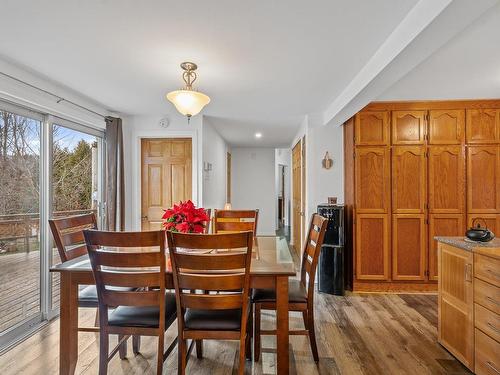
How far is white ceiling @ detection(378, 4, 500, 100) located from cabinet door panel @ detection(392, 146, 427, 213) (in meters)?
0.65

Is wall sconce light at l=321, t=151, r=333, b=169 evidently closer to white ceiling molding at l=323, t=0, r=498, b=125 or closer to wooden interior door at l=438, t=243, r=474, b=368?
white ceiling molding at l=323, t=0, r=498, b=125

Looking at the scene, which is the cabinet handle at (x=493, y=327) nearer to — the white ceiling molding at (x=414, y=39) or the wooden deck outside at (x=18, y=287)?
the white ceiling molding at (x=414, y=39)

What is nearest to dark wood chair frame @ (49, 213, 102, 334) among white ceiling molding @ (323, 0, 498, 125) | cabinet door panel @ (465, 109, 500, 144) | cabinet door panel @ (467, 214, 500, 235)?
white ceiling molding @ (323, 0, 498, 125)

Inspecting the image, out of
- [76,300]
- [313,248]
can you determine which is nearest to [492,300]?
[313,248]

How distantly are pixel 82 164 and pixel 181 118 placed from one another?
1.38m

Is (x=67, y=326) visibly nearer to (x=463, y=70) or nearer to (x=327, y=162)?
(x=327, y=162)

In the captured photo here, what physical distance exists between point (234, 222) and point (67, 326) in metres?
1.65

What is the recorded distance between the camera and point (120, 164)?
156 inches

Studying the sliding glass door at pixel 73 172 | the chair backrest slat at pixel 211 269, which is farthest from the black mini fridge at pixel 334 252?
the sliding glass door at pixel 73 172

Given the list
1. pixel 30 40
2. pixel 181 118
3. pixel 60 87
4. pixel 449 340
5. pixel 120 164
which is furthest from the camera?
pixel 181 118

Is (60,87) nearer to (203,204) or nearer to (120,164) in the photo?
(120,164)

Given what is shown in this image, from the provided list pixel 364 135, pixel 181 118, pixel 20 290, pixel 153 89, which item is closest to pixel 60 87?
pixel 153 89

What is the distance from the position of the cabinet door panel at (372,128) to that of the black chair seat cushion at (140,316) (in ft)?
9.54

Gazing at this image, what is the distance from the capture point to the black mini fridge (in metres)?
3.68
